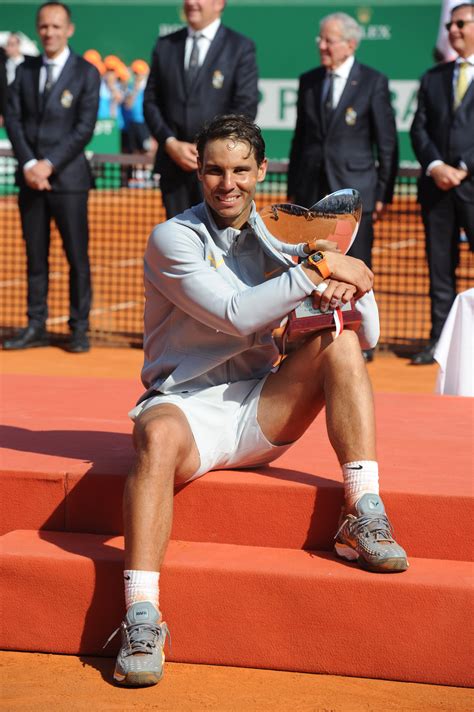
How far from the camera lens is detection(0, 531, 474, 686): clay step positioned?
357 cm

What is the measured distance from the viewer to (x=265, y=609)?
366 cm

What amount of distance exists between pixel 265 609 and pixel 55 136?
5362mm

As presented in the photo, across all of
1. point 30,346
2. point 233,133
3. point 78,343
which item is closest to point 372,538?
point 233,133

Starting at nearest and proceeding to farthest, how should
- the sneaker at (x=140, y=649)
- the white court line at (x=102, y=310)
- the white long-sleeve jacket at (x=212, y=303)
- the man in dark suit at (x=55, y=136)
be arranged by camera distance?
the sneaker at (x=140, y=649) → the white long-sleeve jacket at (x=212, y=303) → the man in dark suit at (x=55, y=136) → the white court line at (x=102, y=310)

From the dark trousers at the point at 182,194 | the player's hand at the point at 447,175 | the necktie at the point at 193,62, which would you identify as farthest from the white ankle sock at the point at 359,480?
the necktie at the point at 193,62

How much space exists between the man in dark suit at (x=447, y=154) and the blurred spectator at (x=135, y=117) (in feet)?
44.6

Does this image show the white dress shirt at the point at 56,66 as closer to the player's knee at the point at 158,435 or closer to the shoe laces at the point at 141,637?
the player's knee at the point at 158,435

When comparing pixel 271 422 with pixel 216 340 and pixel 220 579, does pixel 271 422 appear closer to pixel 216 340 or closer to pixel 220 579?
pixel 216 340

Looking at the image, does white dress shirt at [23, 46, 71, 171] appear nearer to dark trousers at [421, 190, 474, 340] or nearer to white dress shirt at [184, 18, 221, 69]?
white dress shirt at [184, 18, 221, 69]

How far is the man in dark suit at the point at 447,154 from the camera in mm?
7746

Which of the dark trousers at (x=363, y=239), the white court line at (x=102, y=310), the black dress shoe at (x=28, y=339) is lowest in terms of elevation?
the white court line at (x=102, y=310)

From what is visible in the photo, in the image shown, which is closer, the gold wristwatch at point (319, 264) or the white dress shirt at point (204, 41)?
the gold wristwatch at point (319, 264)

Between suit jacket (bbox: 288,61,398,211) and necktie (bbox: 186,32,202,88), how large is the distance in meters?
0.74

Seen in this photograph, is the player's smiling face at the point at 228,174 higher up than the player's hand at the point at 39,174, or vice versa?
the player's smiling face at the point at 228,174
